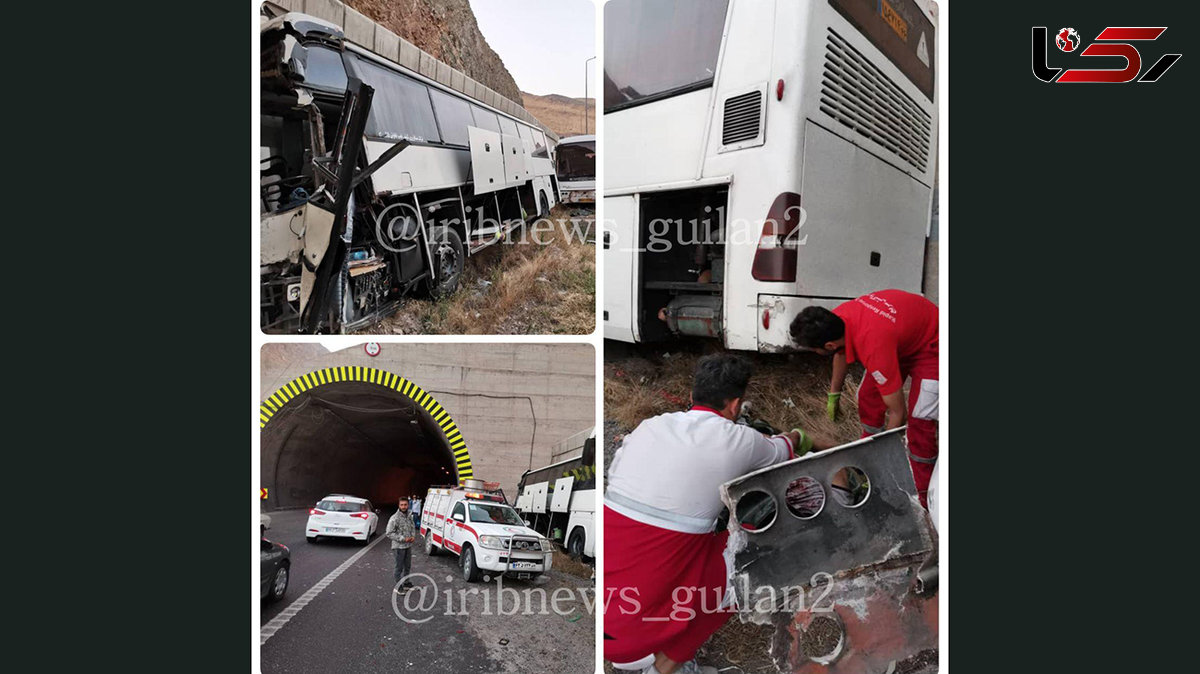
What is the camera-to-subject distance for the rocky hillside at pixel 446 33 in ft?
9.86

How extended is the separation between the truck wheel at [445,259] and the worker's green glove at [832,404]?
169 cm

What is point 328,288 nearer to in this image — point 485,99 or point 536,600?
point 536,600

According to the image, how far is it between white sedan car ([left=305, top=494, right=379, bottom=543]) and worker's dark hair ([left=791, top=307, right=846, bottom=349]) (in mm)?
1733

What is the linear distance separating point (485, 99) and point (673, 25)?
57.3 inches

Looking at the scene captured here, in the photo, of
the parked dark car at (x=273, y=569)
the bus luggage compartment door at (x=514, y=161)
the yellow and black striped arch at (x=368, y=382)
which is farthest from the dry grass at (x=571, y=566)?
the bus luggage compartment door at (x=514, y=161)

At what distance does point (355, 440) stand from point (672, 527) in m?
1.39

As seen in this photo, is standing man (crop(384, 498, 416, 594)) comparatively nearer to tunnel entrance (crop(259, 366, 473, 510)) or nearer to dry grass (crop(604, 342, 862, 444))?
tunnel entrance (crop(259, 366, 473, 510))

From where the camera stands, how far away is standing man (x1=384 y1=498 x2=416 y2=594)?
255 cm

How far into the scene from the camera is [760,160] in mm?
2301

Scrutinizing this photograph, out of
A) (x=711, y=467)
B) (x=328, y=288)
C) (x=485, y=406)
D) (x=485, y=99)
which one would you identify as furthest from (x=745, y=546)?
(x=485, y=99)

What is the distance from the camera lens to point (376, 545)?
2539 millimetres
